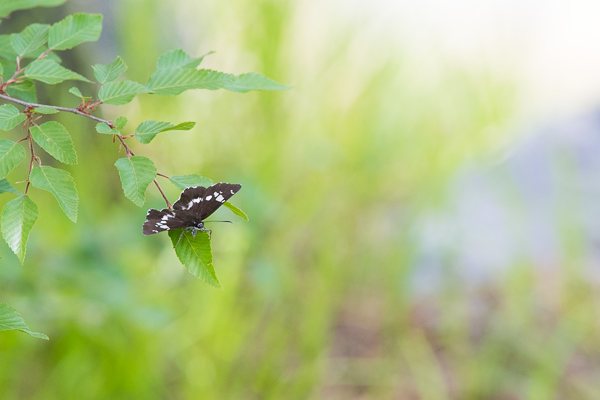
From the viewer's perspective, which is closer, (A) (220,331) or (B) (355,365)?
(A) (220,331)

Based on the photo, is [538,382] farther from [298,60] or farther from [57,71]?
[57,71]

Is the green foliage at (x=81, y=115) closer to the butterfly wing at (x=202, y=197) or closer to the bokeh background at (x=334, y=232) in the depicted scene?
the butterfly wing at (x=202, y=197)

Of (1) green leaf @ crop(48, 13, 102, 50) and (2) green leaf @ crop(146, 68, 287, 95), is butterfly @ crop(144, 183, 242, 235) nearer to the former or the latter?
(2) green leaf @ crop(146, 68, 287, 95)

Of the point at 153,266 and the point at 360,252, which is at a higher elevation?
the point at 360,252

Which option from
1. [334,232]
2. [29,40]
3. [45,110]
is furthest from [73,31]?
[334,232]

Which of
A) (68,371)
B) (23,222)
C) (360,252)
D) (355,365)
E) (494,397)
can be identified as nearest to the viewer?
(23,222)

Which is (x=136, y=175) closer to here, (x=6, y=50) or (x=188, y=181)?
(x=188, y=181)

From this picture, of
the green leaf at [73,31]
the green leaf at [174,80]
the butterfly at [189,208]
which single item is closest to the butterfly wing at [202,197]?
the butterfly at [189,208]

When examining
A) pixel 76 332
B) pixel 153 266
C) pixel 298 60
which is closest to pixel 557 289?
pixel 298 60
